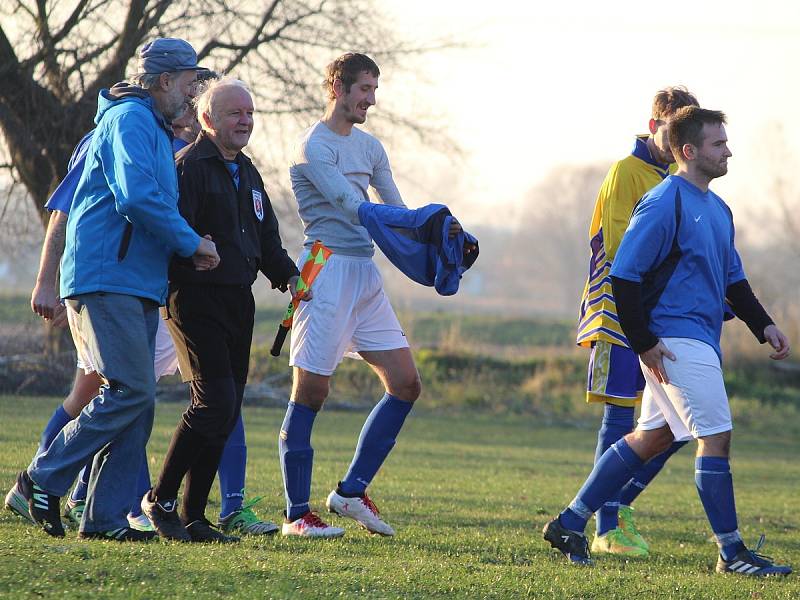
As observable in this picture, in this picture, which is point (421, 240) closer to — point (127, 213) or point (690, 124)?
point (690, 124)

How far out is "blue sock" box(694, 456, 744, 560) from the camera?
566 cm

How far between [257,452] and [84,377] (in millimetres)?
5495

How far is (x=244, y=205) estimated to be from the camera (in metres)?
5.71

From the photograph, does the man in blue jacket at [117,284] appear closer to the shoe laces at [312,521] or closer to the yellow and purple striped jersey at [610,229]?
→ the shoe laces at [312,521]

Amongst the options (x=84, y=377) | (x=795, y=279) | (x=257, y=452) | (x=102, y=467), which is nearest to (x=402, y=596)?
(x=102, y=467)

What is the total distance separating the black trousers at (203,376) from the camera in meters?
5.48

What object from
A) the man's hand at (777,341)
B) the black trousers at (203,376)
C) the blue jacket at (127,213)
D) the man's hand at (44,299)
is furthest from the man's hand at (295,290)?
the man's hand at (777,341)

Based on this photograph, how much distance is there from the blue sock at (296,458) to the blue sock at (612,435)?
151 cm

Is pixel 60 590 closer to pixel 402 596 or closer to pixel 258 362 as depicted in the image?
pixel 402 596

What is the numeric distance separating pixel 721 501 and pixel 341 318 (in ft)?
6.66

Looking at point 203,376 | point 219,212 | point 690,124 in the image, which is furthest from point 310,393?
point 690,124

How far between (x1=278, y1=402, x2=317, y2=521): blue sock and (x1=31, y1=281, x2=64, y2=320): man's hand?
4.15 feet

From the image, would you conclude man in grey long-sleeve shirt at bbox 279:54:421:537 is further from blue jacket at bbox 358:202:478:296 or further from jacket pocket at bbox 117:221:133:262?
jacket pocket at bbox 117:221:133:262

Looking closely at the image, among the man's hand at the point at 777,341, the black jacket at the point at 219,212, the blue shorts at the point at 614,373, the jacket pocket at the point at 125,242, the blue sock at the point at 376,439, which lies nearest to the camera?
the jacket pocket at the point at 125,242
